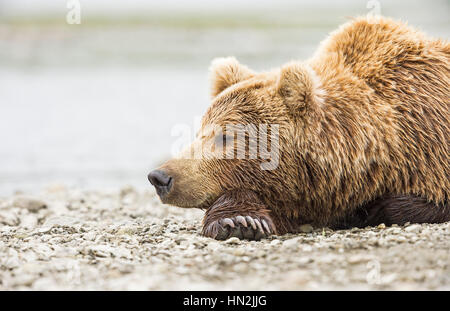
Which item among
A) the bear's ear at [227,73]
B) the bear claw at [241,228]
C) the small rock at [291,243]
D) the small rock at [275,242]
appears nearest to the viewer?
the small rock at [291,243]

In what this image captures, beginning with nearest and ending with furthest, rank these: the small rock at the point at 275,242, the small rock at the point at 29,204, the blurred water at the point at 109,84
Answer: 1. the small rock at the point at 275,242
2. the small rock at the point at 29,204
3. the blurred water at the point at 109,84

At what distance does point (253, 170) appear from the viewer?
5250 mm

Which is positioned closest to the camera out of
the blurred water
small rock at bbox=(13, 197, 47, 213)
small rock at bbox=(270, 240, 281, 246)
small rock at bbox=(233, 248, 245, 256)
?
small rock at bbox=(233, 248, 245, 256)

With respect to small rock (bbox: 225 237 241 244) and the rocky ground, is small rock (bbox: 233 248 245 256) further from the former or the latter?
small rock (bbox: 225 237 241 244)

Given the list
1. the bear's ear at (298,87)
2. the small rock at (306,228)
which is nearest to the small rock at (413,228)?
the small rock at (306,228)

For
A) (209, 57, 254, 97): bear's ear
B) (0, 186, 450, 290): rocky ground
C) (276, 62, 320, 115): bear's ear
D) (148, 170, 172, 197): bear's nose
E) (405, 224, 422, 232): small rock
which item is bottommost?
(0, 186, 450, 290): rocky ground

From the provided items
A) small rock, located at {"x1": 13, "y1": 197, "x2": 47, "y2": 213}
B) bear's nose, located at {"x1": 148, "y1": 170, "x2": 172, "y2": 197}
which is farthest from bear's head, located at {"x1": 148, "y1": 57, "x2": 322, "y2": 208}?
small rock, located at {"x1": 13, "y1": 197, "x2": 47, "y2": 213}

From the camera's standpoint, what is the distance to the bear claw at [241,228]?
509cm

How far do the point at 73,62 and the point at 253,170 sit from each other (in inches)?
914

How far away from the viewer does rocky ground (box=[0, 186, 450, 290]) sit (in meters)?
3.87

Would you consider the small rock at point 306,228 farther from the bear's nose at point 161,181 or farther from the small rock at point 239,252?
the bear's nose at point 161,181

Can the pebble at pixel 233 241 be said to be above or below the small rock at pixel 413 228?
Answer: below

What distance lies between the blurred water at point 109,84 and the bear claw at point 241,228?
2.84 meters

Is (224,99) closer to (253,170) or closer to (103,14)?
(253,170)
